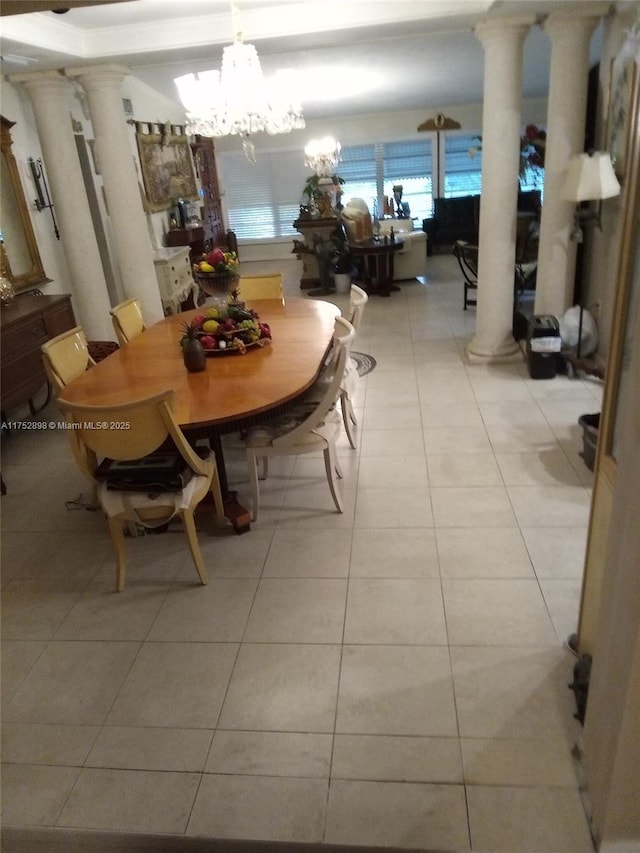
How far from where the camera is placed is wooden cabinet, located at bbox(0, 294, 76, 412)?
3520 mm

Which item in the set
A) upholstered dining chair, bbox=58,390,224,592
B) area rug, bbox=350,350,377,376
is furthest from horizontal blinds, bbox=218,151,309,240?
upholstered dining chair, bbox=58,390,224,592

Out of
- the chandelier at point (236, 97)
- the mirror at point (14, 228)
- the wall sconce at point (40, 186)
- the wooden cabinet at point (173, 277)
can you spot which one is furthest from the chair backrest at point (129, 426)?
the wooden cabinet at point (173, 277)

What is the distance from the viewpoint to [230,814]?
1.55 meters

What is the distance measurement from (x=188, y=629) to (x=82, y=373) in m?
1.40

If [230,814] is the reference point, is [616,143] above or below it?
above

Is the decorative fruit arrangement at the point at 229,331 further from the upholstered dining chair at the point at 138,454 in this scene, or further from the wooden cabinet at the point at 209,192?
the wooden cabinet at the point at 209,192

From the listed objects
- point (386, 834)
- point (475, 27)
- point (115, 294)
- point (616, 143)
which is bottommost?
point (386, 834)

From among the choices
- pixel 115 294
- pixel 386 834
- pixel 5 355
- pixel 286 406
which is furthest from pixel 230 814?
pixel 115 294

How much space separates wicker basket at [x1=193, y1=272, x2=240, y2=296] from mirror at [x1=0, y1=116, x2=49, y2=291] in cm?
208

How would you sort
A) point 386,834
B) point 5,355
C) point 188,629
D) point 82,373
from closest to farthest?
point 386,834
point 188,629
point 82,373
point 5,355

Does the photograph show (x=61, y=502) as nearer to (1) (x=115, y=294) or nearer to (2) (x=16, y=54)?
(2) (x=16, y=54)

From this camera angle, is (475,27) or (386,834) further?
(475,27)

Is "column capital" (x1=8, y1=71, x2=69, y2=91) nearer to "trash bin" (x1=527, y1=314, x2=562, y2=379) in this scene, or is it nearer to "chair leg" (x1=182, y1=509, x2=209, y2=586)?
"chair leg" (x1=182, y1=509, x2=209, y2=586)

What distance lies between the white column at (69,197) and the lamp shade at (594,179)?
3.65 meters
